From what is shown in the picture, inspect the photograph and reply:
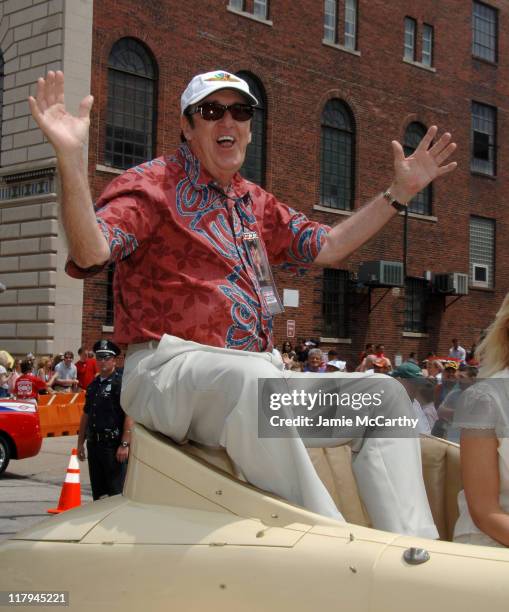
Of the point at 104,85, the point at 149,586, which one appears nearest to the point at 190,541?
the point at 149,586

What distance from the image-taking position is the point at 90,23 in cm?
2170

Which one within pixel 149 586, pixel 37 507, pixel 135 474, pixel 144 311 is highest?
pixel 144 311

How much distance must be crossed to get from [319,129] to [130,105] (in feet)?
21.7

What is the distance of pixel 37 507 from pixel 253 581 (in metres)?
8.12

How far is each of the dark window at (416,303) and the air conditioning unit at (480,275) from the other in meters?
2.82

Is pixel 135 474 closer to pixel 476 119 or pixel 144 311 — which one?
pixel 144 311

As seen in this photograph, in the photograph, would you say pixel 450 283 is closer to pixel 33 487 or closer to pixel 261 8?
pixel 261 8

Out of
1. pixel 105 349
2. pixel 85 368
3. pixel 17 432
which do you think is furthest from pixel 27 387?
pixel 105 349

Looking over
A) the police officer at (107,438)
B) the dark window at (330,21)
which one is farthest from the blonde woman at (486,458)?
the dark window at (330,21)

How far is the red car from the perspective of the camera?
12.3 metres

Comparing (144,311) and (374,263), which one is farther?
(374,263)

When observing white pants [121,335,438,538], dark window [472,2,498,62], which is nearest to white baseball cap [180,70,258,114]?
white pants [121,335,438,538]

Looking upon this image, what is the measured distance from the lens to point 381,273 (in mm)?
27266

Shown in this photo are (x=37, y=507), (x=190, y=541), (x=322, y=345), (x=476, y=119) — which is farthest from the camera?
(x=476, y=119)
